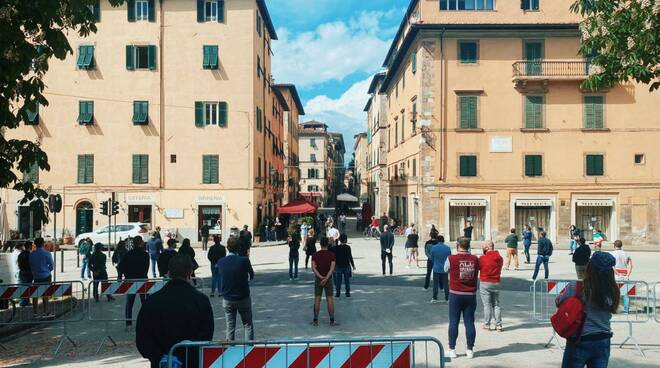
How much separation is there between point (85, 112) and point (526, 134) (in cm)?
2594

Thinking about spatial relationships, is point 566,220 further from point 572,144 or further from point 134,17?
point 134,17

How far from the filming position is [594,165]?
30312 mm

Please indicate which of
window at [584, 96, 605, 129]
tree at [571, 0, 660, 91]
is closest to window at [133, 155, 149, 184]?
tree at [571, 0, 660, 91]

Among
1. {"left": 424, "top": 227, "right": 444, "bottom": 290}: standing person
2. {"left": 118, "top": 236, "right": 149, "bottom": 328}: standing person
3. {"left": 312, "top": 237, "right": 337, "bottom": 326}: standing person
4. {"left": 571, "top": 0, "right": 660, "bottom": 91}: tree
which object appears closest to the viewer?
{"left": 312, "top": 237, "right": 337, "bottom": 326}: standing person

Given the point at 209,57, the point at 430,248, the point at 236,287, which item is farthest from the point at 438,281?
the point at 209,57

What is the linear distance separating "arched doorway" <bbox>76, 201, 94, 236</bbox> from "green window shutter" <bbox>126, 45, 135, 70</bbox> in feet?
27.8

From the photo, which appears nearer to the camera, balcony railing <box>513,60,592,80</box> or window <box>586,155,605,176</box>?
balcony railing <box>513,60,592,80</box>

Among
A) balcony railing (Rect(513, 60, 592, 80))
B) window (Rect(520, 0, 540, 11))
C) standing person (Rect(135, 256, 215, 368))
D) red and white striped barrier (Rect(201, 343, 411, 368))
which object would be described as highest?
window (Rect(520, 0, 540, 11))

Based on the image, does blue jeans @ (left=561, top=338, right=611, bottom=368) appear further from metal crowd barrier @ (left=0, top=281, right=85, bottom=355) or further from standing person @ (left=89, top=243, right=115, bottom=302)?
standing person @ (left=89, top=243, right=115, bottom=302)

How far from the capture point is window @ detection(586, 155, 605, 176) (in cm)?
3030

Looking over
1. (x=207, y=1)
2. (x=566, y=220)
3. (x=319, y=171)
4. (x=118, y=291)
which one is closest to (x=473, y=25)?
(x=566, y=220)

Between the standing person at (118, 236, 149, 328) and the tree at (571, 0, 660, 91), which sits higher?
the tree at (571, 0, 660, 91)

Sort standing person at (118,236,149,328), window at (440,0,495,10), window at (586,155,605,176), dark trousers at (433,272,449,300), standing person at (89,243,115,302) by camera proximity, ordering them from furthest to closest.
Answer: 1. window at (440,0,495,10)
2. window at (586,155,605,176)
3. standing person at (89,243,115,302)
4. dark trousers at (433,272,449,300)
5. standing person at (118,236,149,328)

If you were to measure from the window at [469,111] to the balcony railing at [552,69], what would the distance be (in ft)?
8.77
